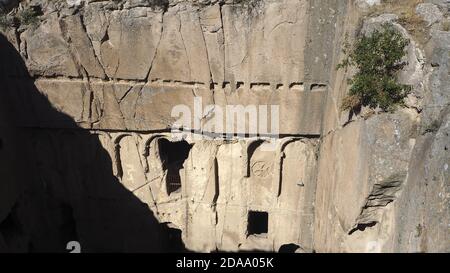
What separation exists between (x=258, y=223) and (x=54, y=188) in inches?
200

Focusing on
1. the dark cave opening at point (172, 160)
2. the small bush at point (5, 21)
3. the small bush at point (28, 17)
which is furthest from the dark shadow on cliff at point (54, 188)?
the dark cave opening at point (172, 160)

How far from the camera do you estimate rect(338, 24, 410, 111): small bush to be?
612cm

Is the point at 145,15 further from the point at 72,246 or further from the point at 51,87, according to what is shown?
the point at 72,246

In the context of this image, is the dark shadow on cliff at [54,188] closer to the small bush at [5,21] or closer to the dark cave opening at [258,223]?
the small bush at [5,21]

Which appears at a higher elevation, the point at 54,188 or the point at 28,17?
the point at 28,17

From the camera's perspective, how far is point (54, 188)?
1066 centimetres

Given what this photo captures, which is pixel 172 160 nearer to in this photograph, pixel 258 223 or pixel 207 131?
pixel 207 131

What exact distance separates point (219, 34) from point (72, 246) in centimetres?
665

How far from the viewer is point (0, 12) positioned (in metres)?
8.55

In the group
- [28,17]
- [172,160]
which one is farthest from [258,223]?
[28,17]

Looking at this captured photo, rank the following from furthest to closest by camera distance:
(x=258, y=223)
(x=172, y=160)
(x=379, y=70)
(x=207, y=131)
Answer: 1. (x=258, y=223)
2. (x=172, y=160)
3. (x=207, y=131)
4. (x=379, y=70)

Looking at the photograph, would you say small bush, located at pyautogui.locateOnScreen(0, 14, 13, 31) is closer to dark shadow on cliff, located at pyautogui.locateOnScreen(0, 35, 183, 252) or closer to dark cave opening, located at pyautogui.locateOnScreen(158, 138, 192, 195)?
dark shadow on cliff, located at pyautogui.locateOnScreen(0, 35, 183, 252)

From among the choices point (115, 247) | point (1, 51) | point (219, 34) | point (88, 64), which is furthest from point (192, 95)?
point (115, 247)

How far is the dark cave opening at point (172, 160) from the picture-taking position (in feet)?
34.1
